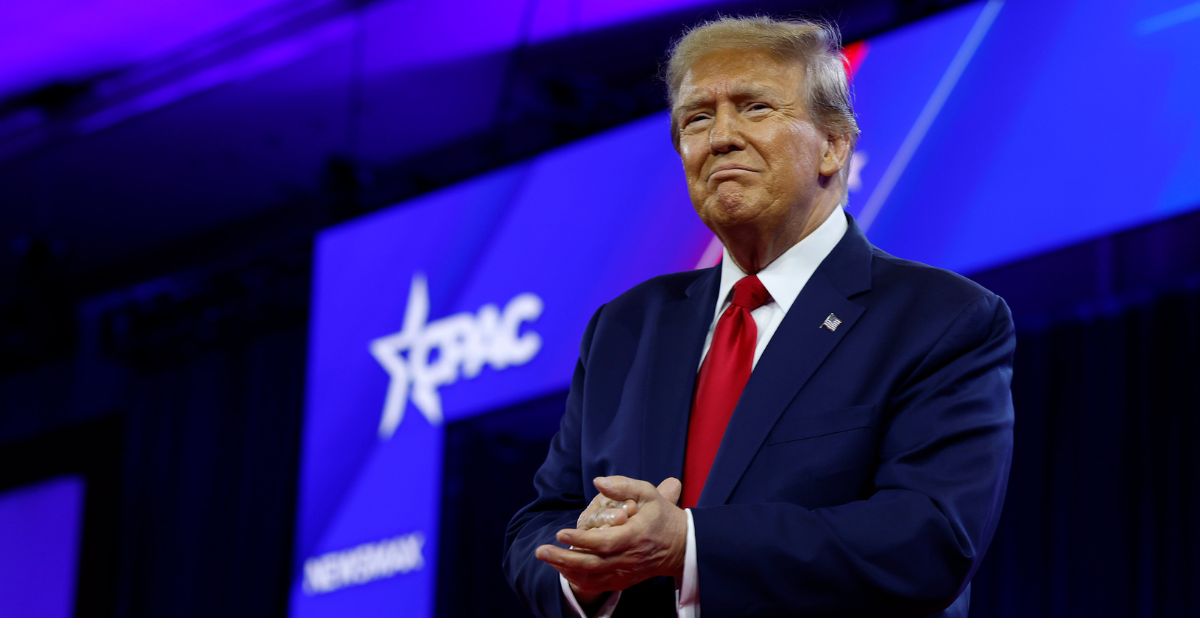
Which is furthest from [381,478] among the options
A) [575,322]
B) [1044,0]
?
[1044,0]

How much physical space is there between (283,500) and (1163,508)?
4108 mm

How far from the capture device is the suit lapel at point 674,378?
154 centimetres

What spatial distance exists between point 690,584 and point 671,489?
9 cm

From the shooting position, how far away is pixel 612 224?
4309 millimetres

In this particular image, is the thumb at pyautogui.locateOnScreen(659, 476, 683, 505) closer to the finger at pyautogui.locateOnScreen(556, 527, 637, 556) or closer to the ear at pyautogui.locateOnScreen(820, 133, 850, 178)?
the finger at pyautogui.locateOnScreen(556, 527, 637, 556)

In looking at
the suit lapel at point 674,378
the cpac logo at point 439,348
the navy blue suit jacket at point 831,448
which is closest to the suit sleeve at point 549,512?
the navy blue suit jacket at point 831,448

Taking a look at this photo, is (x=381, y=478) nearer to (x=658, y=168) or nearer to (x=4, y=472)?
(x=658, y=168)

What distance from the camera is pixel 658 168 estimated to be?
13.9 feet

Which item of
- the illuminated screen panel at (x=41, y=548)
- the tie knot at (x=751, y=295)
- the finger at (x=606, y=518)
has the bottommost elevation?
the finger at (x=606, y=518)

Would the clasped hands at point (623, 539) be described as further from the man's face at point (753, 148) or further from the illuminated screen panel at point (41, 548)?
the illuminated screen panel at point (41, 548)

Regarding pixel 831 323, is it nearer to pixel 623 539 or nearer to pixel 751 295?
pixel 751 295

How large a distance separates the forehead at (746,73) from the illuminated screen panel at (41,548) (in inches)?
232

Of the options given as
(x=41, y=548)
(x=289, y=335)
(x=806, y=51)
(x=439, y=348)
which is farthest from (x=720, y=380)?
(x=41, y=548)

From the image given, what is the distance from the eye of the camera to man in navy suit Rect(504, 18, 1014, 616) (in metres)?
1.35
